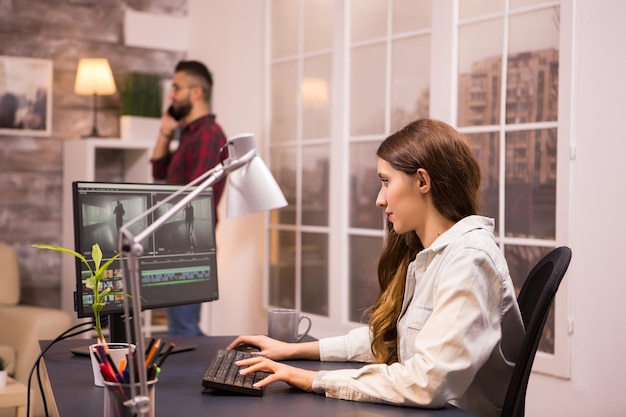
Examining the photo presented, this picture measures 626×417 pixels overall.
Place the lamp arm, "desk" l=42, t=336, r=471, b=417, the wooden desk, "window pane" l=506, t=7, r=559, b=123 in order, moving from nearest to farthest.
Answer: the lamp arm
"desk" l=42, t=336, r=471, b=417
"window pane" l=506, t=7, r=559, b=123
the wooden desk

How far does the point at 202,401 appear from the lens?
5.26 feet

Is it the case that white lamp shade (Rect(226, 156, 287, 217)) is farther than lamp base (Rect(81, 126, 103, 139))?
No

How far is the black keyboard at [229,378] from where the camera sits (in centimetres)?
163

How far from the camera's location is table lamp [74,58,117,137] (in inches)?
197

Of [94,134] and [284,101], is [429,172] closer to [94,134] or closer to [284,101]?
[284,101]

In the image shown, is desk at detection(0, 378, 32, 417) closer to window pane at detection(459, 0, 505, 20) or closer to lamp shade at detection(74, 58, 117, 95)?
lamp shade at detection(74, 58, 117, 95)

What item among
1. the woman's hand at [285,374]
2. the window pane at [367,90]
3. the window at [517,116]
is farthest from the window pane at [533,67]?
the woman's hand at [285,374]

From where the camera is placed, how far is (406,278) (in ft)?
6.27

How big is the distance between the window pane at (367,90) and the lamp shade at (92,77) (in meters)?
1.73

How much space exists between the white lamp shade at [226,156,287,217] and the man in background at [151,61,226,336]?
10.5 feet

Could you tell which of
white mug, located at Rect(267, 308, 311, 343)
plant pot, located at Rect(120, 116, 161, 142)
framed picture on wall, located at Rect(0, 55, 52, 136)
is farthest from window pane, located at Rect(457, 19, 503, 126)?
framed picture on wall, located at Rect(0, 55, 52, 136)

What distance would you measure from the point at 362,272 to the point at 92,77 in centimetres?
216

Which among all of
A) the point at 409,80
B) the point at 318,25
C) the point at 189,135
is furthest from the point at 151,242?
the point at 189,135

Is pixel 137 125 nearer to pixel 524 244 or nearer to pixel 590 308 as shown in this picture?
pixel 524 244
